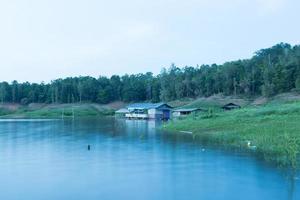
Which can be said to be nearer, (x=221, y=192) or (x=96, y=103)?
(x=221, y=192)

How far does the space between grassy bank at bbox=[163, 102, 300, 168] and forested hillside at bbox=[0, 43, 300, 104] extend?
135 ft

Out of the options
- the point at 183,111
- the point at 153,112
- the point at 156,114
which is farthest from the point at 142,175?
the point at 153,112

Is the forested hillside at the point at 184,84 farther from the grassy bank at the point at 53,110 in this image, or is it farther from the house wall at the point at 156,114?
the house wall at the point at 156,114

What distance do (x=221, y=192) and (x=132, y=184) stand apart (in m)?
5.44

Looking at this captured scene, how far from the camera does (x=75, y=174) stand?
2756cm

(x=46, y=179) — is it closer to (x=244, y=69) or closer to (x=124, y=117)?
(x=124, y=117)

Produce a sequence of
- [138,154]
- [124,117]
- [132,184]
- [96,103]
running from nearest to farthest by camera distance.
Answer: [132,184] < [138,154] < [124,117] < [96,103]

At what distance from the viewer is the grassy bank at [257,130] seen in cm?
3177

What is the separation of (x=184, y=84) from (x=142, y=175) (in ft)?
317

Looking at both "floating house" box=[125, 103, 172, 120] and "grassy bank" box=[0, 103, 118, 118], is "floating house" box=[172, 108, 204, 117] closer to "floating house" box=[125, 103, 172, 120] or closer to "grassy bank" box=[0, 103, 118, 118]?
"floating house" box=[125, 103, 172, 120]

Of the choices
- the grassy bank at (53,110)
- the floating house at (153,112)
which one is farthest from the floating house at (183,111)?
the grassy bank at (53,110)

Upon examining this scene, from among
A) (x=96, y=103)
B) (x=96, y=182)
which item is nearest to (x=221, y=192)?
(x=96, y=182)

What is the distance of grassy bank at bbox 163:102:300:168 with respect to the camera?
1251 inches

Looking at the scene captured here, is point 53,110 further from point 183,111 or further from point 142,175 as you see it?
point 142,175
